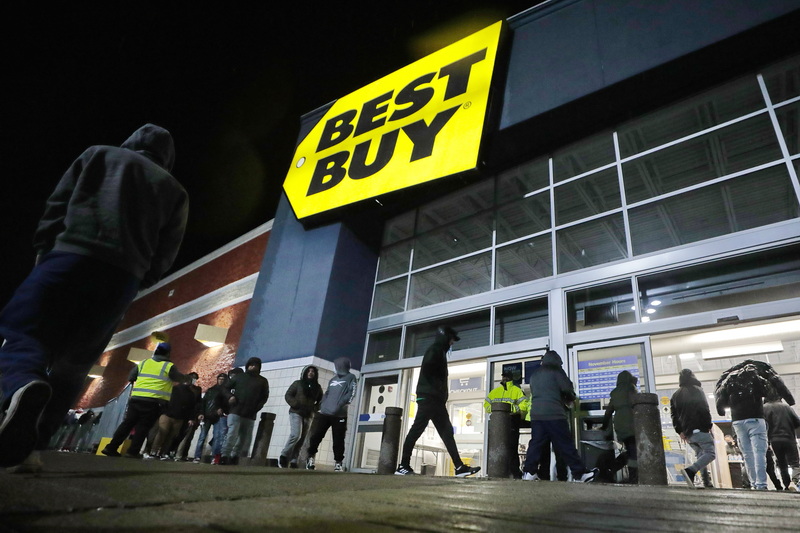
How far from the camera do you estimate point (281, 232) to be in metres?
11.7

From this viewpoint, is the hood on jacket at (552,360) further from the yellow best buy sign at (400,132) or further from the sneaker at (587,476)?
the yellow best buy sign at (400,132)

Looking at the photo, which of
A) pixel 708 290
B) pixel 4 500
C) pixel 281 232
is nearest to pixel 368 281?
pixel 281 232

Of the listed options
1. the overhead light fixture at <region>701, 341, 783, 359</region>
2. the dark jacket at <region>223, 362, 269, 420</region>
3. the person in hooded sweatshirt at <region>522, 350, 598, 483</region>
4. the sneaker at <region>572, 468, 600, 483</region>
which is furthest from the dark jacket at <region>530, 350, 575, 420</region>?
the overhead light fixture at <region>701, 341, 783, 359</region>

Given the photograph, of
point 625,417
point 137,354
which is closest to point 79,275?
point 625,417

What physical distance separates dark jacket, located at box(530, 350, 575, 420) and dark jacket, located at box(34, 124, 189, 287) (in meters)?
4.47

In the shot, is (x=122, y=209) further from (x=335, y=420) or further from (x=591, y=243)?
(x=591, y=243)

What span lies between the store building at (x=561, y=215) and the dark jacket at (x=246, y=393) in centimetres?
207

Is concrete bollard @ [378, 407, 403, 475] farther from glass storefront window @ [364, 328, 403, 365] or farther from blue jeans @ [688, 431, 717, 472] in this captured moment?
blue jeans @ [688, 431, 717, 472]

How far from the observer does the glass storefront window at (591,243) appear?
743 centimetres

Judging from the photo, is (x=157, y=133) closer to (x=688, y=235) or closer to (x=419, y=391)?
(x=419, y=391)

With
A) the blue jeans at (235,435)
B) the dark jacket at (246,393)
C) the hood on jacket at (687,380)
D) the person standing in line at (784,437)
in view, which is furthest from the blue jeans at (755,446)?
the blue jeans at (235,435)

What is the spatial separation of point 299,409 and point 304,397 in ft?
0.65

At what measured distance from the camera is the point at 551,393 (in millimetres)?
5375

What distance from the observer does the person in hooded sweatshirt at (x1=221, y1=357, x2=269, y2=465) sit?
6.72 metres
